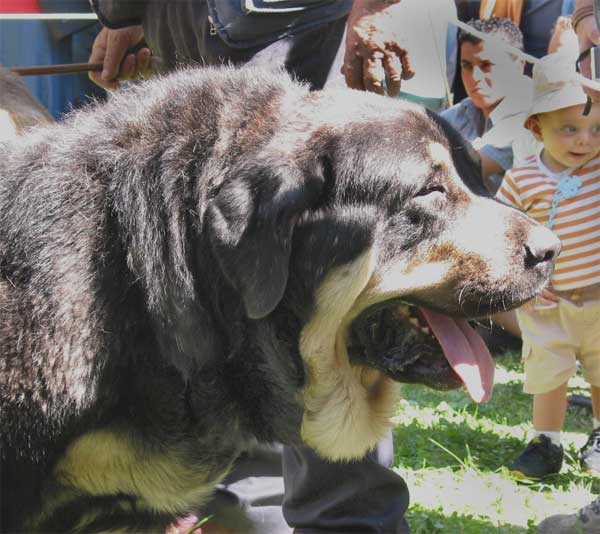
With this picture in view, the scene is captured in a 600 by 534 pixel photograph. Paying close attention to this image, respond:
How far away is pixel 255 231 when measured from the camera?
2.10 meters

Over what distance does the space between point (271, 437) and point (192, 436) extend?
0.24m

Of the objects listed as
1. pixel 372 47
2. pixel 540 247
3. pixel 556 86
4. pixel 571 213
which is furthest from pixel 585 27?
pixel 540 247

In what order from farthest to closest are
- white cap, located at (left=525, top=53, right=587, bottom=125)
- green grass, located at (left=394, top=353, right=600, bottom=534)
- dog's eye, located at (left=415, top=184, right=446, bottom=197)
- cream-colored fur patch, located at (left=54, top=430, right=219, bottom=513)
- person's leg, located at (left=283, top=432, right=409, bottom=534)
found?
white cap, located at (left=525, top=53, right=587, bottom=125) → green grass, located at (left=394, top=353, right=600, bottom=534) → person's leg, located at (left=283, top=432, right=409, bottom=534) → dog's eye, located at (left=415, top=184, right=446, bottom=197) → cream-colored fur patch, located at (left=54, top=430, right=219, bottom=513)

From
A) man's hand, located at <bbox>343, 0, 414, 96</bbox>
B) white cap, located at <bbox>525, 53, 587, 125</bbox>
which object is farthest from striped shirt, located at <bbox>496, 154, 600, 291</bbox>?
man's hand, located at <bbox>343, 0, 414, 96</bbox>

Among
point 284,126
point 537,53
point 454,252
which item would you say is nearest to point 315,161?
point 284,126

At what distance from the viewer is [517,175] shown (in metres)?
4.27

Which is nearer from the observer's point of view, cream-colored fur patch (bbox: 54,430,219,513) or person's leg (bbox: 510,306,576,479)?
cream-colored fur patch (bbox: 54,430,219,513)

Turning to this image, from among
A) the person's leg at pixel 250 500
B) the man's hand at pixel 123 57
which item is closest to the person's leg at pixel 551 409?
the person's leg at pixel 250 500

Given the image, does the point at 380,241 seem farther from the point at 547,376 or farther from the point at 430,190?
the point at 547,376

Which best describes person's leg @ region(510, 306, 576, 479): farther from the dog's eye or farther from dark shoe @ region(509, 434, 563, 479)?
the dog's eye

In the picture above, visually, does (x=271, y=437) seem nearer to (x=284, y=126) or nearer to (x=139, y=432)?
(x=139, y=432)

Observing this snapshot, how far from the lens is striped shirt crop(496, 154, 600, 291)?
4.03 metres

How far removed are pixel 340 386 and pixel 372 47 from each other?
1.25 m

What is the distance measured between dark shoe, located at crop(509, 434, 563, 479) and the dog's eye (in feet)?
6.89
